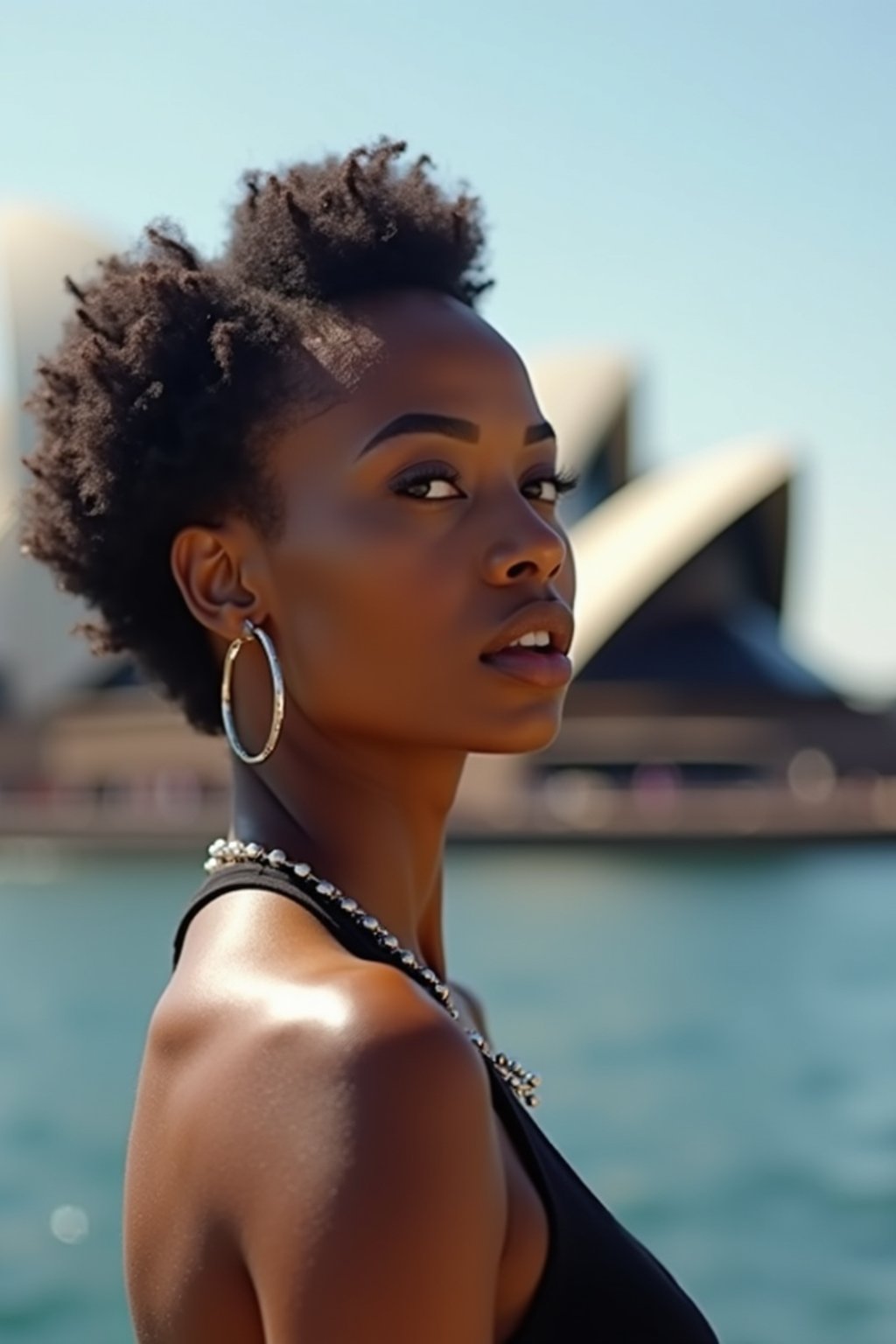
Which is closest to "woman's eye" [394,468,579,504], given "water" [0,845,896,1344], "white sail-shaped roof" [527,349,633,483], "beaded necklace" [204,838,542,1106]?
"beaded necklace" [204,838,542,1106]

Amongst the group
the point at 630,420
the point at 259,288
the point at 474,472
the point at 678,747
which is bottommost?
the point at 474,472

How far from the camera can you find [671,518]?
2773cm

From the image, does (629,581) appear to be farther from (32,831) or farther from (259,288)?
(259,288)

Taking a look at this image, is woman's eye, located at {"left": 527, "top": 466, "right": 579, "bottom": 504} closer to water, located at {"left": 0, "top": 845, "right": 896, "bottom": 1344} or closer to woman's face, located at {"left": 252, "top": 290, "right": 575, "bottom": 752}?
woman's face, located at {"left": 252, "top": 290, "right": 575, "bottom": 752}

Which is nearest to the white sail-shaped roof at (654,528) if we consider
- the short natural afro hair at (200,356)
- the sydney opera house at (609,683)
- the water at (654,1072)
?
the sydney opera house at (609,683)

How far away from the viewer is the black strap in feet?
3.46

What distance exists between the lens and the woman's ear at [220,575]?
3.86 feet

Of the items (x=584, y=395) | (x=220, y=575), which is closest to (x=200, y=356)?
(x=220, y=575)

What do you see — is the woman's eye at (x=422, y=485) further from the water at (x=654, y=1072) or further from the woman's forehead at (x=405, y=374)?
the water at (x=654, y=1072)

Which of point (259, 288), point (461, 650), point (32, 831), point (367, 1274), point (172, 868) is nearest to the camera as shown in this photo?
point (367, 1274)

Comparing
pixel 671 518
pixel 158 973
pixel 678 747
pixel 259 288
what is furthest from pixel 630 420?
pixel 259 288

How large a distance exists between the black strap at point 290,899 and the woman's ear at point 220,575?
0.16 meters

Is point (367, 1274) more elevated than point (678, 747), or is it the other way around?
point (678, 747)

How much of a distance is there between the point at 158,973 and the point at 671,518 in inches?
666
